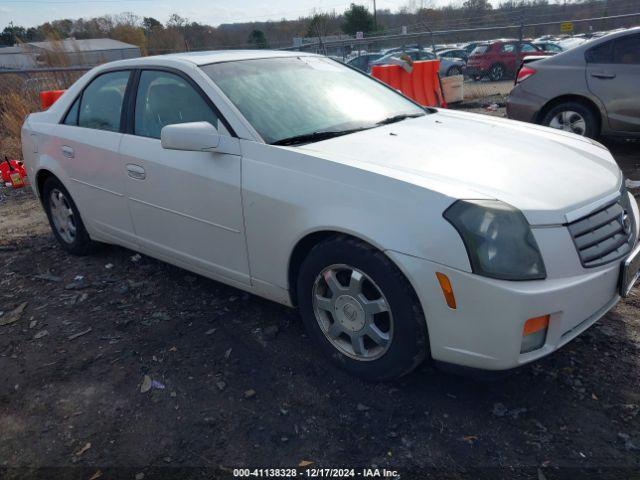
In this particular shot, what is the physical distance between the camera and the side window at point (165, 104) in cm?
329

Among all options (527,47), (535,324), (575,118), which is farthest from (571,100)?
(527,47)

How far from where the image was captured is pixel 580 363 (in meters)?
2.84

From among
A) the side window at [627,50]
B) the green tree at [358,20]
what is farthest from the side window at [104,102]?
the green tree at [358,20]

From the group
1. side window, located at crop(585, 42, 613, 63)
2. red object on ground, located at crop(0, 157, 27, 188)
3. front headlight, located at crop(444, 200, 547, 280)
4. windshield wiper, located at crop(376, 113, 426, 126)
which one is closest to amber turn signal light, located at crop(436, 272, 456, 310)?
front headlight, located at crop(444, 200, 547, 280)

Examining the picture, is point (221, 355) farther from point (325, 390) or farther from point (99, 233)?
point (99, 233)

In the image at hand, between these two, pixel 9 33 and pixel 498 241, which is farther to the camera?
pixel 9 33

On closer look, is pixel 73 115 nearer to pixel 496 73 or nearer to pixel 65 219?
pixel 65 219

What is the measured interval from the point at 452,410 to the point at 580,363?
822 millimetres

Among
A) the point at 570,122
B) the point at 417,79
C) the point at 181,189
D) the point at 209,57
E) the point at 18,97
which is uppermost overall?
the point at 209,57

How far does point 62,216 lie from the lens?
483 cm

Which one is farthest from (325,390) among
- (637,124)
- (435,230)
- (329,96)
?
(637,124)

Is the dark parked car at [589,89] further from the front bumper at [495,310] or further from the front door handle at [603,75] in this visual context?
the front bumper at [495,310]

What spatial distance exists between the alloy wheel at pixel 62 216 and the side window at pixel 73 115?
2.12ft

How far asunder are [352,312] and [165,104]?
1.96 meters
